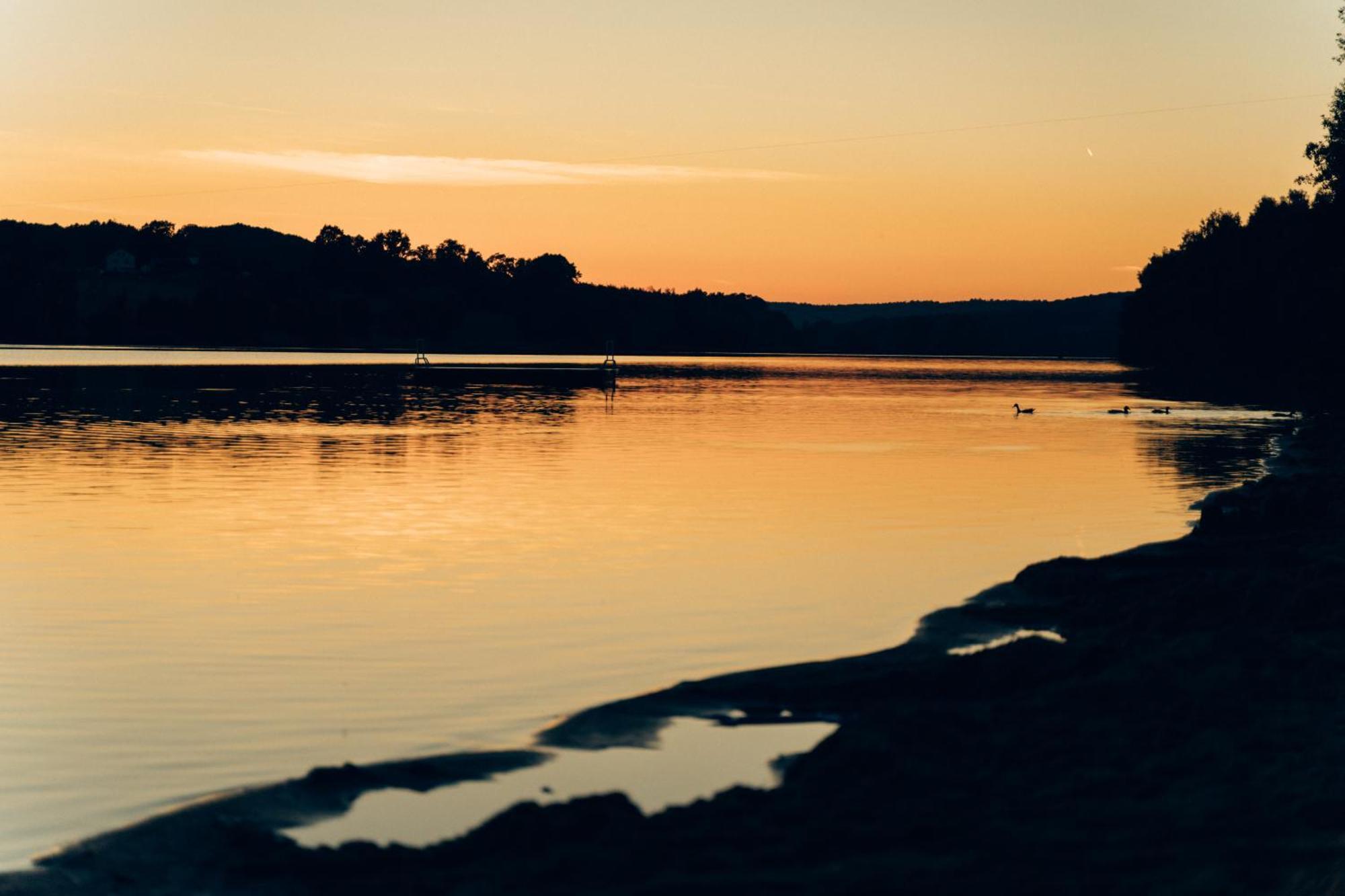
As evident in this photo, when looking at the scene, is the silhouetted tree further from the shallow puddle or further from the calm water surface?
the shallow puddle

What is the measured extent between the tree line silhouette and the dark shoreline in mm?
52690

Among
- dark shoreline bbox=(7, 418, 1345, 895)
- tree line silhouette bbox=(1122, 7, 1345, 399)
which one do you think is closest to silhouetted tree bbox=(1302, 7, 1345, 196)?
tree line silhouette bbox=(1122, 7, 1345, 399)

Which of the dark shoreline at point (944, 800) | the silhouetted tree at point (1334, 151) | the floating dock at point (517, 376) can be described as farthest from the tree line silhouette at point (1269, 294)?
the floating dock at point (517, 376)

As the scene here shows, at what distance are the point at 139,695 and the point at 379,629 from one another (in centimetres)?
490

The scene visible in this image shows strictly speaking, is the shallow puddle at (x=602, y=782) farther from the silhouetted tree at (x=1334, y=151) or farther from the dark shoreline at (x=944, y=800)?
the silhouetted tree at (x=1334, y=151)

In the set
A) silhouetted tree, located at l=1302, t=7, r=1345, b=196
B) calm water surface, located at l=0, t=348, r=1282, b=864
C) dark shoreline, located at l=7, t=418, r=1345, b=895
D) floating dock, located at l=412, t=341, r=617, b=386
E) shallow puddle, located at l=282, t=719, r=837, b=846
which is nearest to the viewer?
dark shoreline, located at l=7, t=418, r=1345, b=895

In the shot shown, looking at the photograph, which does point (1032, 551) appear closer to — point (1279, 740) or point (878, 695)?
point (878, 695)

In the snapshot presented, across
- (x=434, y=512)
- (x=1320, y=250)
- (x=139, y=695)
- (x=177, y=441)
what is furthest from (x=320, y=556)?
(x=1320, y=250)

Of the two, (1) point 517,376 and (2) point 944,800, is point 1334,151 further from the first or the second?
(1) point 517,376

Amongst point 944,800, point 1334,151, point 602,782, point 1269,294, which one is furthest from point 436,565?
point 1269,294

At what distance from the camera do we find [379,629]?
2212 centimetres

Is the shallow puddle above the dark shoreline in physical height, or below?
below

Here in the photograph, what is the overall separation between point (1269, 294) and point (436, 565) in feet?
321

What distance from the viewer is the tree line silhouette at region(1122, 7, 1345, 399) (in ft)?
224
